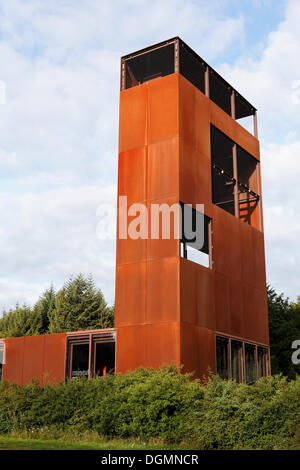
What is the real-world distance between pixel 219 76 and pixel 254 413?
19.9 metres

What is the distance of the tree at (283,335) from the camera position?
4200 cm

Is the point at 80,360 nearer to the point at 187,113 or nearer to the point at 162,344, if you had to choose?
the point at 162,344

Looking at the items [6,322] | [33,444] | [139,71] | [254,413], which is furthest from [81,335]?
[6,322]

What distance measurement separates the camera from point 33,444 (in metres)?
16.9

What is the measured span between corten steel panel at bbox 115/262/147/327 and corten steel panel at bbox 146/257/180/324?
298 mm

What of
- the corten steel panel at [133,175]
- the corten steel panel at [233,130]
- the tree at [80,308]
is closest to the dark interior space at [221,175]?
the corten steel panel at [233,130]

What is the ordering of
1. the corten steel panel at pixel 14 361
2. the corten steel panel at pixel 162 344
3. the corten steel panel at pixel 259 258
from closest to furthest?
the corten steel panel at pixel 162 344, the corten steel panel at pixel 14 361, the corten steel panel at pixel 259 258

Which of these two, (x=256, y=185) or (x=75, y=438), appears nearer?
(x=75, y=438)

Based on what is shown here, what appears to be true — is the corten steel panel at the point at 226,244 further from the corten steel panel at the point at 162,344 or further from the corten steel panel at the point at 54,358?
the corten steel panel at the point at 54,358

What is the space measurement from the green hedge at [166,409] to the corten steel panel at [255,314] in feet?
26.9

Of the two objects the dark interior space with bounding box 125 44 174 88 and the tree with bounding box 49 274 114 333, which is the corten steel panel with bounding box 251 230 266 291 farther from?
the tree with bounding box 49 274 114 333

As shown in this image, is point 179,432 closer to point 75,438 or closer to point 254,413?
point 254,413

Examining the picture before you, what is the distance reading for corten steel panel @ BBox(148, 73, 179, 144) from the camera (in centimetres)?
2484

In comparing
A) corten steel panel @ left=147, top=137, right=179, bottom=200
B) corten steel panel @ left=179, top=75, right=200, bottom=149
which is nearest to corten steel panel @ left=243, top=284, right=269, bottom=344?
corten steel panel @ left=147, top=137, right=179, bottom=200
